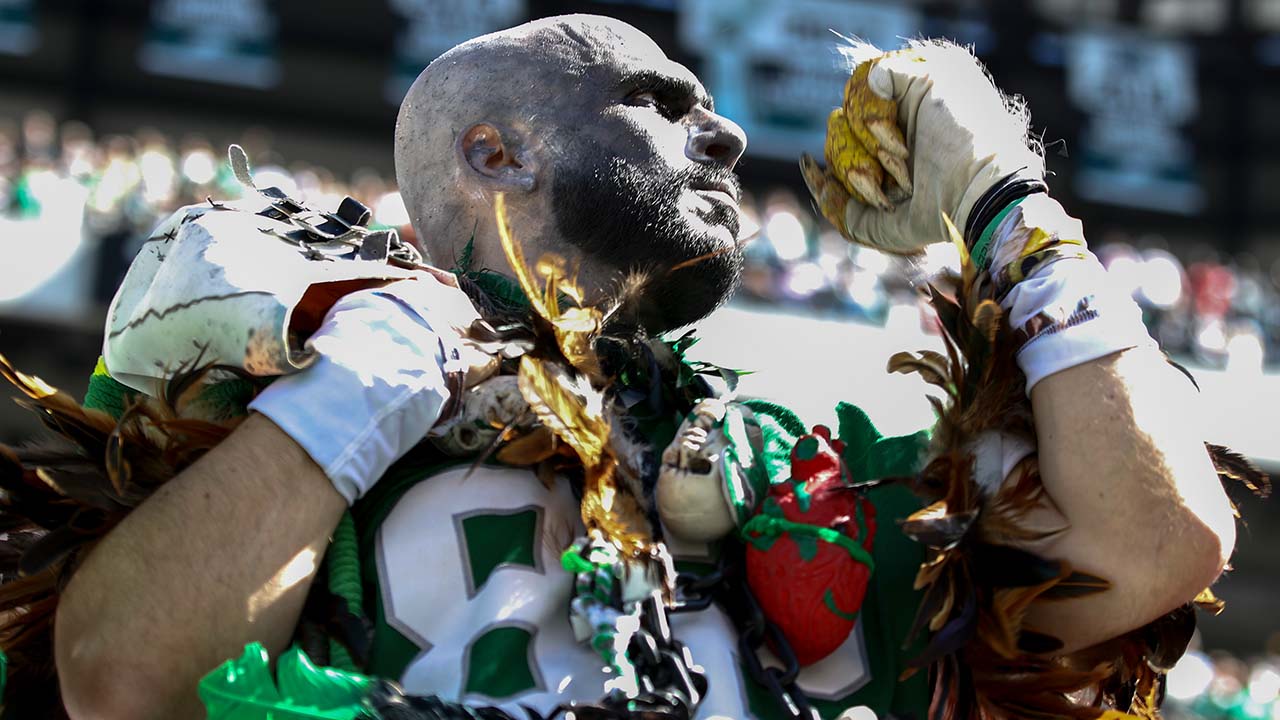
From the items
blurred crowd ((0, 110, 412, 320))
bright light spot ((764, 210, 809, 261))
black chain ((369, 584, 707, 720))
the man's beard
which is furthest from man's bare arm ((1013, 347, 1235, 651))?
bright light spot ((764, 210, 809, 261))

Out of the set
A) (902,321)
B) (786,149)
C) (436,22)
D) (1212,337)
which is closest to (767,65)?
(786,149)

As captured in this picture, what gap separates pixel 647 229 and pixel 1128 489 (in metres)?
0.78

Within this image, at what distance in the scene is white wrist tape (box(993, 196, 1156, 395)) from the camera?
6.19ft

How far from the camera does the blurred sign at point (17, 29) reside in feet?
43.9

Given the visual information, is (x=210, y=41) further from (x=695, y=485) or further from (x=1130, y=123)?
(x=695, y=485)

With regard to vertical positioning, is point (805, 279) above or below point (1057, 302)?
below

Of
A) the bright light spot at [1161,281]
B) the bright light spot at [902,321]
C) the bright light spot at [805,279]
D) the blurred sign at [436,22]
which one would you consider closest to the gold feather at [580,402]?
the bright light spot at [902,321]

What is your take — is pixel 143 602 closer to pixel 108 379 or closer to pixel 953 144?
pixel 108 379

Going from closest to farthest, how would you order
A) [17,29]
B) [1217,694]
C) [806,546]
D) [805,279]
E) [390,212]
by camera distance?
[806,546] < [390,212] < [1217,694] < [805,279] < [17,29]

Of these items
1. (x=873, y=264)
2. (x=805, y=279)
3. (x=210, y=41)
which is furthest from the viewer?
(x=210, y=41)

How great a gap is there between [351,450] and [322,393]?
0.23 feet

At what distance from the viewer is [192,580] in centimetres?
169

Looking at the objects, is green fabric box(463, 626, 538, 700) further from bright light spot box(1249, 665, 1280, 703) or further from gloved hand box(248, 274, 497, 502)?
bright light spot box(1249, 665, 1280, 703)

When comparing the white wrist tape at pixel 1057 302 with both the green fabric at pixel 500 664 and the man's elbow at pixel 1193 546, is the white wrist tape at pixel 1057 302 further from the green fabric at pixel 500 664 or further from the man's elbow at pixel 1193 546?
the green fabric at pixel 500 664
